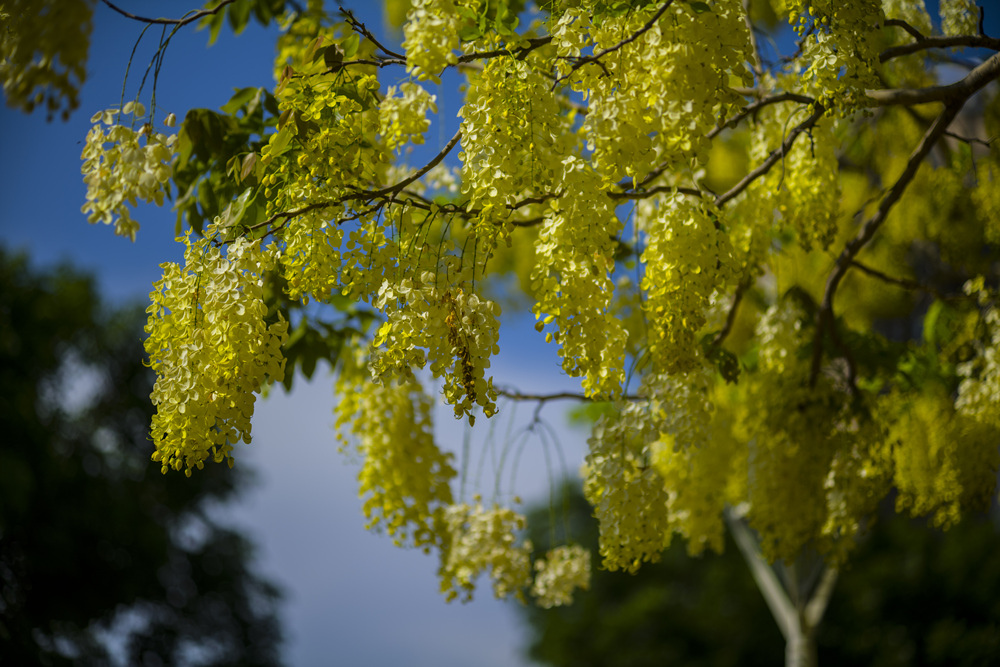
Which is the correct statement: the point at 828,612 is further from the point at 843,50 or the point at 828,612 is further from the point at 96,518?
the point at 96,518

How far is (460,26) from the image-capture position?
5.15 feet

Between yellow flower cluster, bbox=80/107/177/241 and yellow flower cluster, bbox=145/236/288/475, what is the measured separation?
12.2 inches

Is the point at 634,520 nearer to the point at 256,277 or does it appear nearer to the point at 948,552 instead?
the point at 256,277

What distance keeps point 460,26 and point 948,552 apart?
6720mm

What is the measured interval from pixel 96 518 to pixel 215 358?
9.59 m

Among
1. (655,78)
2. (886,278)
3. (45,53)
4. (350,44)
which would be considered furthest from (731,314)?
(45,53)

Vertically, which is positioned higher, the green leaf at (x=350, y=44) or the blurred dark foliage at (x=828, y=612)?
the blurred dark foliage at (x=828, y=612)

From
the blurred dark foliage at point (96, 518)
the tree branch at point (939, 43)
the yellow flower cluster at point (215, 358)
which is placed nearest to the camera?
the yellow flower cluster at point (215, 358)

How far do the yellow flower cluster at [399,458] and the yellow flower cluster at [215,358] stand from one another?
102 centimetres

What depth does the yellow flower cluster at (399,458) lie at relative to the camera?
2.57m

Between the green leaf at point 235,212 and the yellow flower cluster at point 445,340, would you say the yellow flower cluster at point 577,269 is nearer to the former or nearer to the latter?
the yellow flower cluster at point 445,340

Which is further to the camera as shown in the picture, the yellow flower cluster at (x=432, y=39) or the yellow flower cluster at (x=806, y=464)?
the yellow flower cluster at (x=806, y=464)

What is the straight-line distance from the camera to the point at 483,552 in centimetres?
271

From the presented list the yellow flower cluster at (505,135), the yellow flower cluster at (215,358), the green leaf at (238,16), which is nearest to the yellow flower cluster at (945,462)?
the yellow flower cluster at (505,135)
